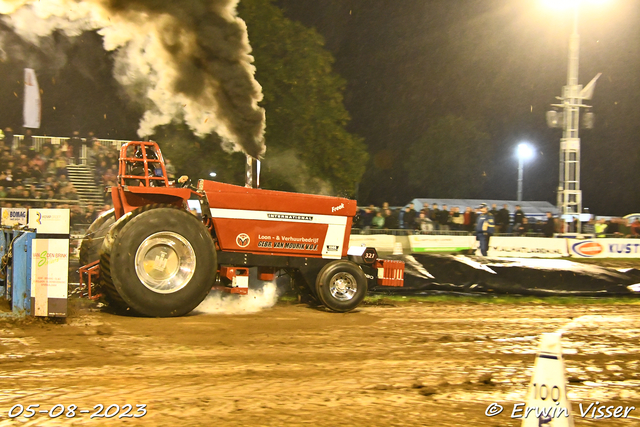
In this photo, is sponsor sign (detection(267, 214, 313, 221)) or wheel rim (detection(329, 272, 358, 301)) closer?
sponsor sign (detection(267, 214, 313, 221))

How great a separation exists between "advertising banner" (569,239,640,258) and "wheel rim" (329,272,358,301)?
1318cm

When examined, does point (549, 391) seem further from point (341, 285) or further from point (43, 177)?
point (43, 177)

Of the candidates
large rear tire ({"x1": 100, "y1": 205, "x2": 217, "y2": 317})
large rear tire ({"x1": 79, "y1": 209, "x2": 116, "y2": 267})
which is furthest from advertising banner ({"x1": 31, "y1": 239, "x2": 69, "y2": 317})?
large rear tire ({"x1": 79, "y1": 209, "x2": 116, "y2": 267})

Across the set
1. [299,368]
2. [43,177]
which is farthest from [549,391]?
[43,177]

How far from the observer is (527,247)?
19.6m

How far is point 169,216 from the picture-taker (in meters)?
8.10

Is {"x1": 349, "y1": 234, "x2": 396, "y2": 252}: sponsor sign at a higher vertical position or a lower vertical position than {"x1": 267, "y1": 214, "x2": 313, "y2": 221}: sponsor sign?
lower

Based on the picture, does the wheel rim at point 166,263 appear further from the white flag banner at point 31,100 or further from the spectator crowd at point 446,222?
the white flag banner at point 31,100

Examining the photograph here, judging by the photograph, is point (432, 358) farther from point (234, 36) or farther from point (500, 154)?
point (500, 154)

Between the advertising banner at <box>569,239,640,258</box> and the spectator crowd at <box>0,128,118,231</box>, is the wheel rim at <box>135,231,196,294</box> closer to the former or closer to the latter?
the spectator crowd at <box>0,128,118,231</box>

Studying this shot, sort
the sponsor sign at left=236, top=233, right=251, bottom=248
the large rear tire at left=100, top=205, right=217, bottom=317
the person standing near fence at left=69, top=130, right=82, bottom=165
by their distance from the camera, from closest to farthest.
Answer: the large rear tire at left=100, top=205, right=217, bottom=317, the sponsor sign at left=236, top=233, right=251, bottom=248, the person standing near fence at left=69, top=130, right=82, bottom=165

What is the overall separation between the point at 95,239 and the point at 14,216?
234 inches

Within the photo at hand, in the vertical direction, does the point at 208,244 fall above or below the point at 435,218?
below

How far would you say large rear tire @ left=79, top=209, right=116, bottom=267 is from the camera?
30.5 ft
